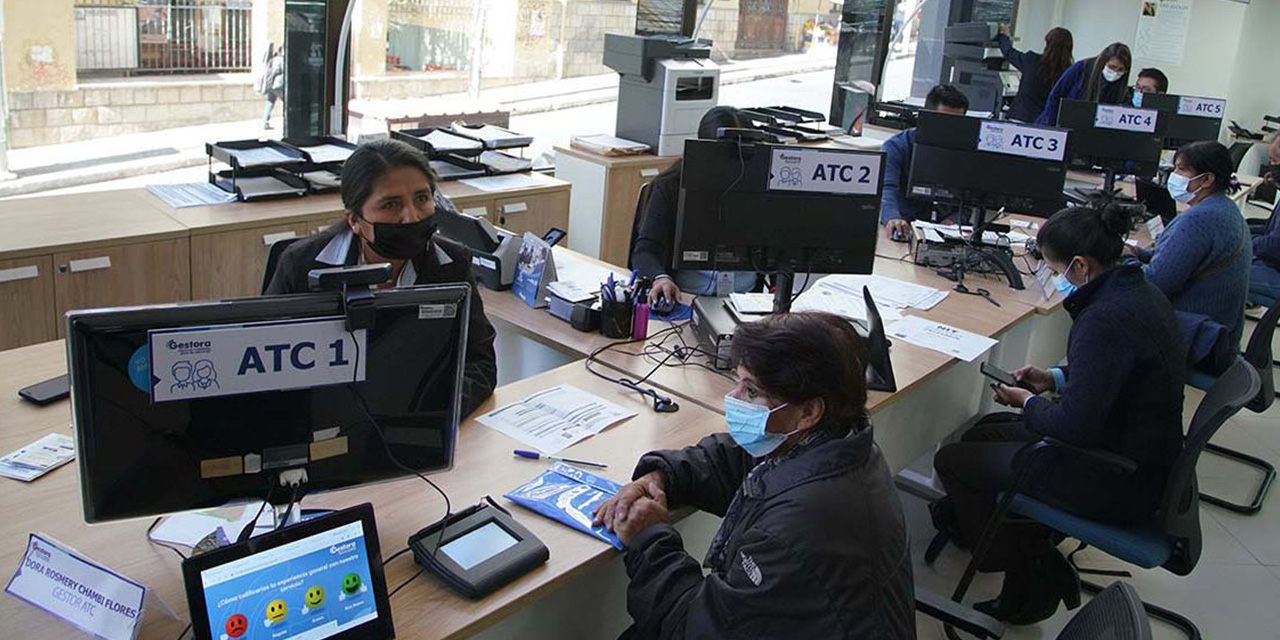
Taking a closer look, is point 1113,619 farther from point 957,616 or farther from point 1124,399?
point 1124,399

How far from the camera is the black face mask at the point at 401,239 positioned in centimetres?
237

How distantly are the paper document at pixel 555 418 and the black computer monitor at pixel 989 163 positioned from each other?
7.80ft

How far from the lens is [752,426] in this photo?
5.65ft

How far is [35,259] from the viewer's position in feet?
10.1

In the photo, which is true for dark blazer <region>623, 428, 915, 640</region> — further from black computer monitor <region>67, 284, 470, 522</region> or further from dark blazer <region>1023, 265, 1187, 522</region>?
dark blazer <region>1023, 265, 1187, 522</region>

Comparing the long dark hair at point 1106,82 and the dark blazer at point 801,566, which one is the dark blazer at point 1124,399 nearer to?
the dark blazer at point 801,566

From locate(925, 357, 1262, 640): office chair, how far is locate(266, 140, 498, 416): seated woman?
4.80 feet

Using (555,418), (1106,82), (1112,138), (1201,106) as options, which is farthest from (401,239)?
(1201,106)

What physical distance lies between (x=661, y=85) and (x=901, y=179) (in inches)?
50.6

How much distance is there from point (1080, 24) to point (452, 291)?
9312 mm

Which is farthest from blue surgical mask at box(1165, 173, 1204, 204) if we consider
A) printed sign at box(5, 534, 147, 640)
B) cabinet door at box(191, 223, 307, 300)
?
printed sign at box(5, 534, 147, 640)

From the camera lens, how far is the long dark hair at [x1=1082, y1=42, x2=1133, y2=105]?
6.27 m

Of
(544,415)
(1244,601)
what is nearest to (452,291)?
(544,415)

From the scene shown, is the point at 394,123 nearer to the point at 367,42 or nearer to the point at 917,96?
the point at 367,42
